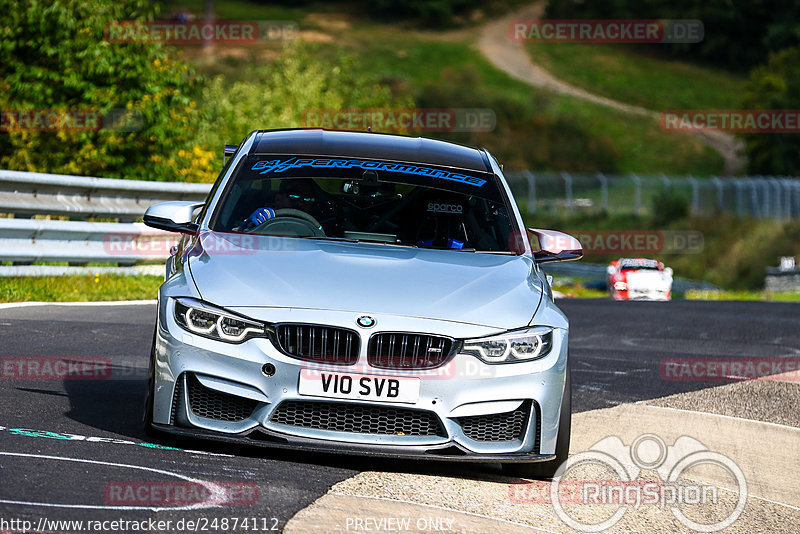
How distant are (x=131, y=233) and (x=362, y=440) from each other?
9189 millimetres

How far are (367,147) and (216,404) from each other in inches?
92.3

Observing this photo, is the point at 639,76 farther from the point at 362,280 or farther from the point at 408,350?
the point at 408,350

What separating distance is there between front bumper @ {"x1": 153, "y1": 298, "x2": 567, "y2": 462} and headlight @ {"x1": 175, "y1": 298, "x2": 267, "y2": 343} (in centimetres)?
3

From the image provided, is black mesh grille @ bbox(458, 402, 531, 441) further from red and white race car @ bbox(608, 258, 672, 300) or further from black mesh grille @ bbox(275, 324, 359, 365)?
red and white race car @ bbox(608, 258, 672, 300)

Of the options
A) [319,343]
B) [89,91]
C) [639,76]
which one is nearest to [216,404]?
[319,343]

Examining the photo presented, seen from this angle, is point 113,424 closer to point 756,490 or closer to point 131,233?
point 756,490

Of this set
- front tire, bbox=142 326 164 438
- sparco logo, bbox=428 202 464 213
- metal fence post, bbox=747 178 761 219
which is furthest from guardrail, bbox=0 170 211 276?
metal fence post, bbox=747 178 761 219

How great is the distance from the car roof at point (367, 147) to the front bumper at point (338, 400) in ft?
6.11

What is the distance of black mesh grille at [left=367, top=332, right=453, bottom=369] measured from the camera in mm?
5906

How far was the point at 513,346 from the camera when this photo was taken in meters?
6.07

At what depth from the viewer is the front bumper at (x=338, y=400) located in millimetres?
5859

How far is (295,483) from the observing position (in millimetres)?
5695

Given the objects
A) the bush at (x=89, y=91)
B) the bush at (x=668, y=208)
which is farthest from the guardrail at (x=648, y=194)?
the bush at (x=89, y=91)

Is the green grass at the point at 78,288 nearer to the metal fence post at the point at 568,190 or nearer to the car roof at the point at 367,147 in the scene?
the car roof at the point at 367,147
